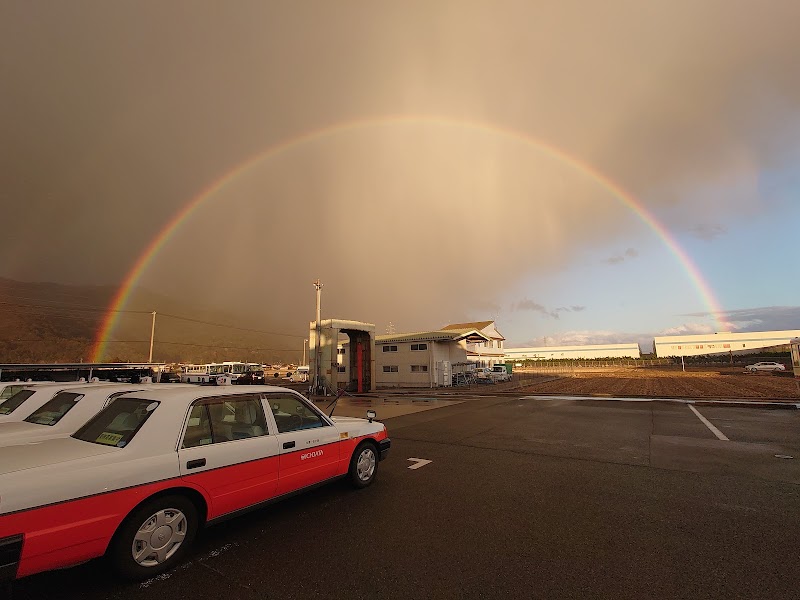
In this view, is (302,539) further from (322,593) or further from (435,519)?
(435,519)

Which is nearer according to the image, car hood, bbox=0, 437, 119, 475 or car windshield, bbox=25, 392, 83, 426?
car hood, bbox=0, 437, 119, 475

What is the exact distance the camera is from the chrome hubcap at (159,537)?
3781 mm

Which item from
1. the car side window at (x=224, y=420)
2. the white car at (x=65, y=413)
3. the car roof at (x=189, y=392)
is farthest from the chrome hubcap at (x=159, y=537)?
the white car at (x=65, y=413)

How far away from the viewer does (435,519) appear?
16.9ft

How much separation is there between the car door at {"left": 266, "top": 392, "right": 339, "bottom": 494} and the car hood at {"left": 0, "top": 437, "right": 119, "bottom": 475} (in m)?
1.87

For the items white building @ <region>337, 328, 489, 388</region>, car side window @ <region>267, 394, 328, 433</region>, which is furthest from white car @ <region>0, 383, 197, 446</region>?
white building @ <region>337, 328, 489, 388</region>

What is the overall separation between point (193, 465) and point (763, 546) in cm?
629

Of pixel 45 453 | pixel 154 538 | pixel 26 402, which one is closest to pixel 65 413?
pixel 26 402

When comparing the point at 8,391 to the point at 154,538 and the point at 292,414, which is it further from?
the point at 154,538

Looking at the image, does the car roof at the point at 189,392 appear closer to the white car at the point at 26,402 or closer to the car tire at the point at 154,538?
the car tire at the point at 154,538

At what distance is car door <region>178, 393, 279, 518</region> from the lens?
4.21m

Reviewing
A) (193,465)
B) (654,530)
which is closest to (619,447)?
(654,530)

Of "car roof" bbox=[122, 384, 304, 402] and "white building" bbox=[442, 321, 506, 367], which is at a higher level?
"white building" bbox=[442, 321, 506, 367]

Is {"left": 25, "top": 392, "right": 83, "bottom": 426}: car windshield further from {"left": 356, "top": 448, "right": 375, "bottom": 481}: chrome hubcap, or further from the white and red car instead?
{"left": 356, "top": 448, "right": 375, "bottom": 481}: chrome hubcap
